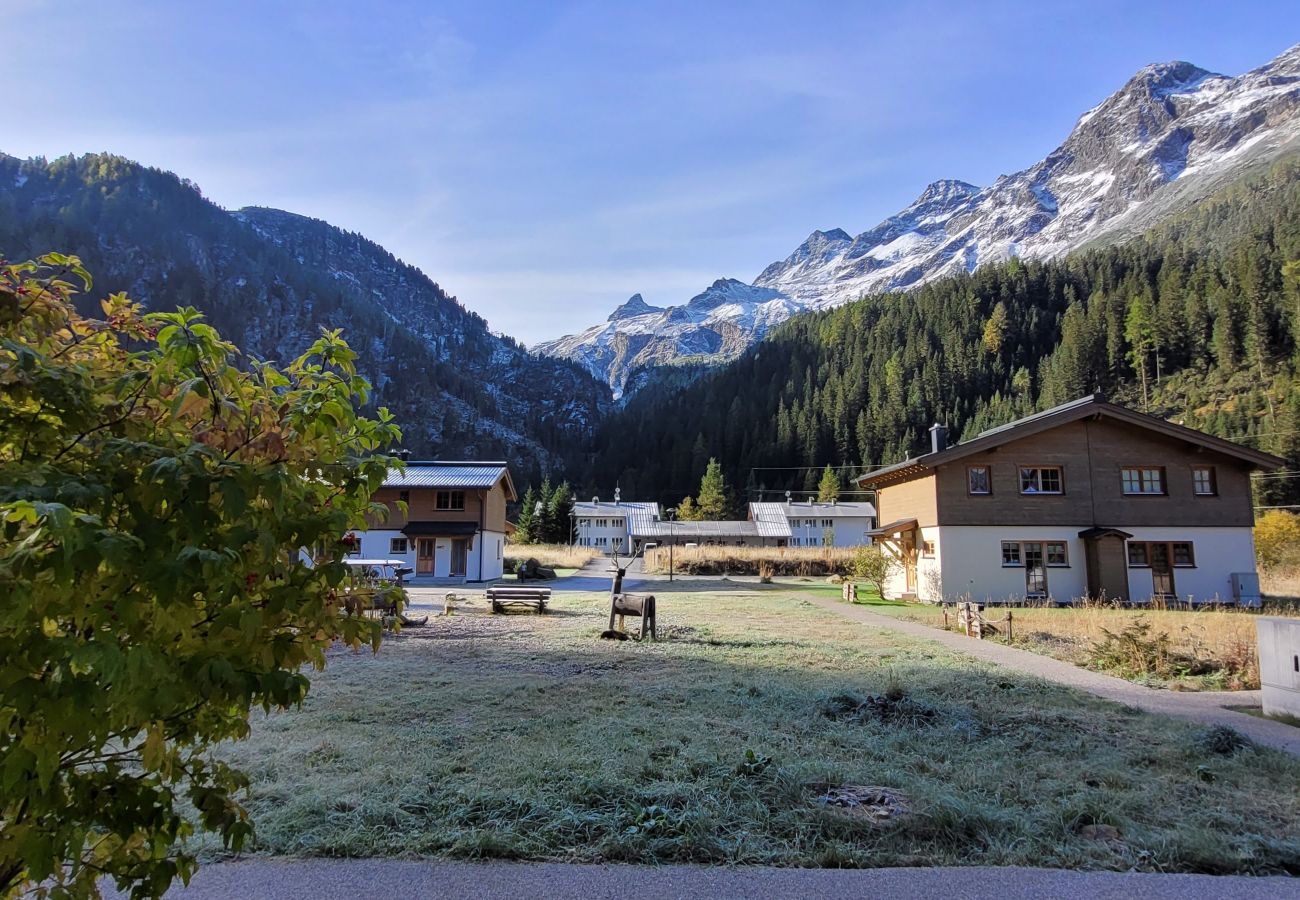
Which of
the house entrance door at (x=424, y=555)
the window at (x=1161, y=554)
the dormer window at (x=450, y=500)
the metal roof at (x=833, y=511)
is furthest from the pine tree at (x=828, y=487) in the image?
the window at (x=1161, y=554)

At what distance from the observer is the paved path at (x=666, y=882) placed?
12.4 ft

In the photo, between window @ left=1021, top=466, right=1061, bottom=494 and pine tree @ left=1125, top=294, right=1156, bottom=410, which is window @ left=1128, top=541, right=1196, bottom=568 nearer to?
window @ left=1021, top=466, right=1061, bottom=494

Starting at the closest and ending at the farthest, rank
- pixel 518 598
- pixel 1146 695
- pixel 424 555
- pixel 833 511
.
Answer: pixel 1146 695 → pixel 518 598 → pixel 424 555 → pixel 833 511

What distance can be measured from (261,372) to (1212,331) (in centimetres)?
12202

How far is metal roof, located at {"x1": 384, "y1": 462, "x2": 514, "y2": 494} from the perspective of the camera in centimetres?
3841

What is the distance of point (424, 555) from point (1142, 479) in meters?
33.7

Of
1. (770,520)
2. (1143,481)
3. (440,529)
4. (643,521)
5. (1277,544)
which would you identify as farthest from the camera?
(643,521)

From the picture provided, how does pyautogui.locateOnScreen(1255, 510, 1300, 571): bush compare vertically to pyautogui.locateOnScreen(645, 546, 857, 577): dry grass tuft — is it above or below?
above

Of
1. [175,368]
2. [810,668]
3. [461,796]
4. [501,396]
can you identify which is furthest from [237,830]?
[501,396]

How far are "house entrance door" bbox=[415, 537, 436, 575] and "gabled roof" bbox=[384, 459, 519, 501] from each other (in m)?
3.11

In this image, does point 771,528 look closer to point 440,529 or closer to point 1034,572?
point 440,529

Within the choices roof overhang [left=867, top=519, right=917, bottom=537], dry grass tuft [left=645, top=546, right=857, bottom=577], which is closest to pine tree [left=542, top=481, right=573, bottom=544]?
dry grass tuft [left=645, top=546, right=857, bottom=577]

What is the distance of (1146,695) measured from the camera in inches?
365

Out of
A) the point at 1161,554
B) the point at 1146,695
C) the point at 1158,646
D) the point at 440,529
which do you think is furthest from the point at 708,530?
the point at 1146,695
